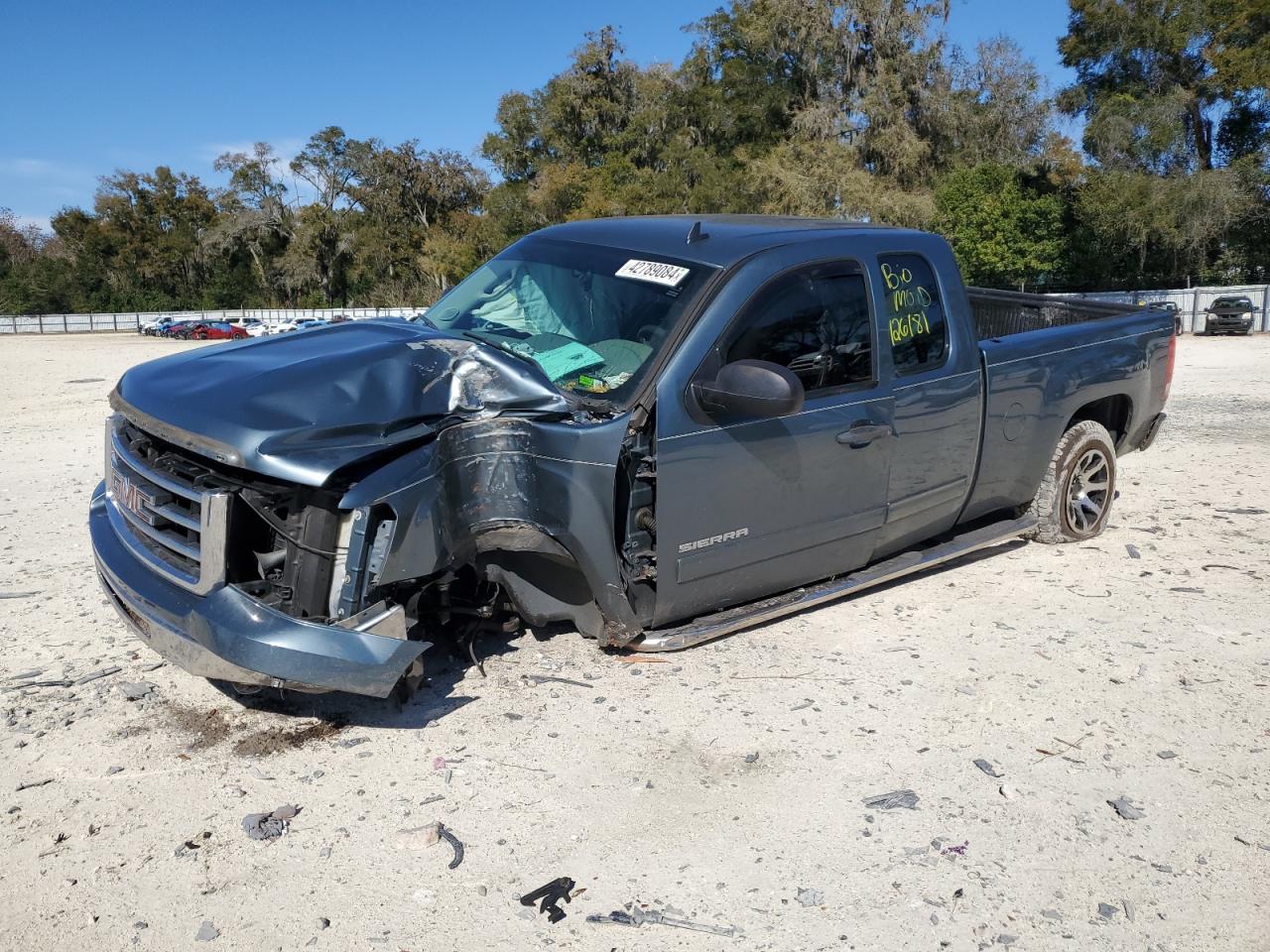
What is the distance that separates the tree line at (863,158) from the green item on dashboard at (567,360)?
39288mm

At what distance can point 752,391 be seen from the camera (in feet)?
12.5

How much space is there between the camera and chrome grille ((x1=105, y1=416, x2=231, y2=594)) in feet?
11.0

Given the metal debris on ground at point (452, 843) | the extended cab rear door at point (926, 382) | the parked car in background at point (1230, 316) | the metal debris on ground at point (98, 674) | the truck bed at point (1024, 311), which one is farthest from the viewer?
the parked car in background at point (1230, 316)

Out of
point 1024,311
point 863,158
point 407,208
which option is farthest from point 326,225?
point 1024,311

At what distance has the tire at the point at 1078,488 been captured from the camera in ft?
19.8

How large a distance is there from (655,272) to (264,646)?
2.26m

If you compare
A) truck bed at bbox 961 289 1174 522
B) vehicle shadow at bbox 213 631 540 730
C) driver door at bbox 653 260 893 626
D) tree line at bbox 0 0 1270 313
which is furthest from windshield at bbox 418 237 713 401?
tree line at bbox 0 0 1270 313

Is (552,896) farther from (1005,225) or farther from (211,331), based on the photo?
(211,331)

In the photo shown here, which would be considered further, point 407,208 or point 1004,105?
point 407,208

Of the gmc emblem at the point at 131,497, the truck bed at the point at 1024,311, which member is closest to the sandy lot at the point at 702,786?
the gmc emblem at the point at 131,497

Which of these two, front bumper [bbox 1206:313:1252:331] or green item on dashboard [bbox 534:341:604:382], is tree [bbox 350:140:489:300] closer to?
front bumper [bbox 1206:313:1252:331]

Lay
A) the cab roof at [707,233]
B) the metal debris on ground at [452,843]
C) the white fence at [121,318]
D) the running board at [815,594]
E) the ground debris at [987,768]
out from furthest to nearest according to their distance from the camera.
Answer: the white fence at [121,318], the cab roof at [707,233], the running board at [815,594], the ground debris at [987,768], the metal debris on ground at [452,843]

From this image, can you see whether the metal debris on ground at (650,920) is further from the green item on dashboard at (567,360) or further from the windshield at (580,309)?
the green item on dashboard at (567,360)

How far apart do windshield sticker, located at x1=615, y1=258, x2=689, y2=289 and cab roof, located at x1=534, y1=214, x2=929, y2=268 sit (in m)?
0.08
